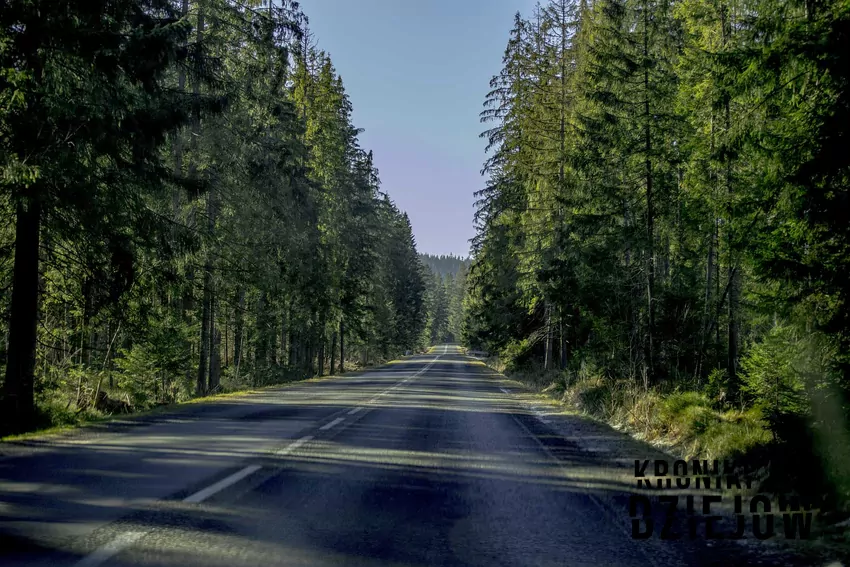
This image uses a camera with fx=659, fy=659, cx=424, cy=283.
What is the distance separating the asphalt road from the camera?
4645 mm

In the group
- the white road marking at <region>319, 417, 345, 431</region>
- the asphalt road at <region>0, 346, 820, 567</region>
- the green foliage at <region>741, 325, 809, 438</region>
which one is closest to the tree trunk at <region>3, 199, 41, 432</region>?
the asphalt road at <region>0, 346, 820, 567</region>

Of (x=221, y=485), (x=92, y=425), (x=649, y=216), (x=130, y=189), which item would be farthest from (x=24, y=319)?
(x=649, y=216)

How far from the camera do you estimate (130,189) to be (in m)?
12.6

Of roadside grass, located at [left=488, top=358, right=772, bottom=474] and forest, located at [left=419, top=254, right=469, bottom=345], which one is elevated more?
forest, located at [left=419, top=254, right=469, bottom=345]

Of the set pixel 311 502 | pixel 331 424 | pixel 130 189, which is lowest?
pixel 331 424

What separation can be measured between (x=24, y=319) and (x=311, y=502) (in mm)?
8411

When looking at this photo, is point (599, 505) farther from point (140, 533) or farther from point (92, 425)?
point (92, 425)

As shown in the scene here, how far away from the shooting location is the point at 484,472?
311 inches

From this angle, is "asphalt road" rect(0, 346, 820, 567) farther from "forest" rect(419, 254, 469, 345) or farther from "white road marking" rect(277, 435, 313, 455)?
"forest" rect(419, 254, 469, 345)

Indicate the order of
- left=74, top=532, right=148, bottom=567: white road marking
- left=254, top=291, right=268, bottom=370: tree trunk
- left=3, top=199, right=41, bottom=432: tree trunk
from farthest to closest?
left=254, top=291, right=268, bottom=370: tree trunk < left=3, top=199, right=41, bottom=432: tree trunk < left=74, top=532, right=148, bottom=567: white road marking

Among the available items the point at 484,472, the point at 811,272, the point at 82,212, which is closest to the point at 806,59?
the point at 811,272

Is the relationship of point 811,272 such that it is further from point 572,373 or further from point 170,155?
point 170,155

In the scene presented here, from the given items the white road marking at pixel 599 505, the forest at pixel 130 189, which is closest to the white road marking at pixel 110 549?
the white road marking at pixel 599 505

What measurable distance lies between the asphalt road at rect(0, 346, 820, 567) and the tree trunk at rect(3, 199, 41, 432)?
221 cm
